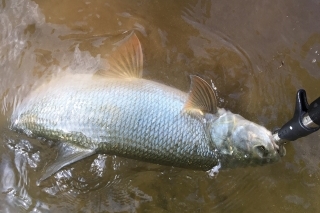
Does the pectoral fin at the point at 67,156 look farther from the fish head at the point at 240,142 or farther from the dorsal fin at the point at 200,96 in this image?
the fish head at the point at 240,142

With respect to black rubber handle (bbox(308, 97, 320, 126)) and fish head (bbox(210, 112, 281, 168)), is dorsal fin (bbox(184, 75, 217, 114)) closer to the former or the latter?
fish head (bbox(210, 112, 281, 168))

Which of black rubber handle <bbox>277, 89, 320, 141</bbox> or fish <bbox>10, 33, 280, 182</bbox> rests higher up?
black rubber handle <bbox>277, 89, 320, 141</bbox>

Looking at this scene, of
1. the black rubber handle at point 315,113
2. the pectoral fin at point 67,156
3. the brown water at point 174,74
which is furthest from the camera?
the brown water at point 174,74

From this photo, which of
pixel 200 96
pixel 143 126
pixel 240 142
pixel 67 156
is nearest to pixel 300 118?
pixel 240 142

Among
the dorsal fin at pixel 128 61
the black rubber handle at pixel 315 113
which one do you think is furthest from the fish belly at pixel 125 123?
the black rubber handle at pixel 315 113

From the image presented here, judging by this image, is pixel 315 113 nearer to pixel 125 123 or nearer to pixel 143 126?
pixel 143 126

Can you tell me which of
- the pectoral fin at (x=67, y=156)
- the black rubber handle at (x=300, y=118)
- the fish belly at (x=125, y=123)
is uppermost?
the black rubber handle at (x=300, y=118)

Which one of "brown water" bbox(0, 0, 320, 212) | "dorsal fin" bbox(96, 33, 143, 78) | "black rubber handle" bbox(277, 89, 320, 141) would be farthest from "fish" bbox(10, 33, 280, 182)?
"brown water" bbox(0, 0, 320, 212)
